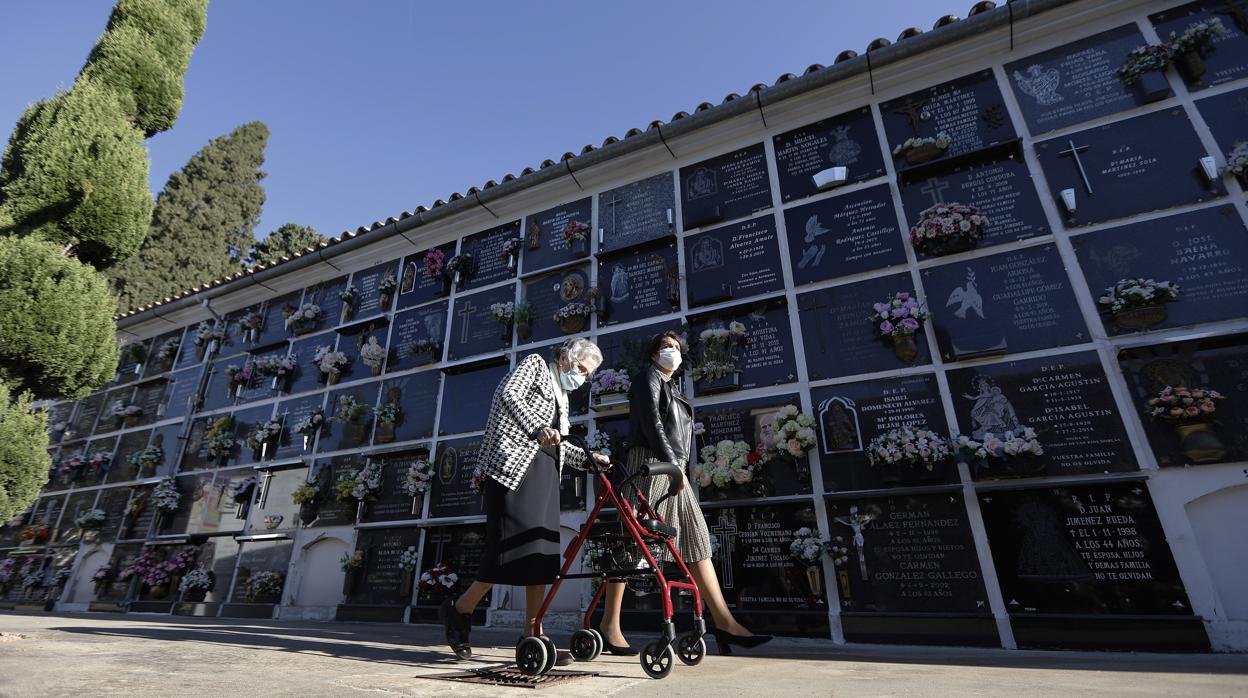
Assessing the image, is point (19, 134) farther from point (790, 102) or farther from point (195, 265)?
point (195, 265)

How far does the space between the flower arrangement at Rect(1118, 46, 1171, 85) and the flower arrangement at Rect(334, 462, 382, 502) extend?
1041cm

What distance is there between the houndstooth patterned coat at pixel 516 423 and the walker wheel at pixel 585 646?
39.1 inches

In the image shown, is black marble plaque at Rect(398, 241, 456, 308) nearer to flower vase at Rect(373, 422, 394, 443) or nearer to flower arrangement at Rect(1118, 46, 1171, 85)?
flower vase at Rect(373, 422, 394, 443)

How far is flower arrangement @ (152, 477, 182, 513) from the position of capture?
10062 millimetres

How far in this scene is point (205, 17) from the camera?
7.96 m

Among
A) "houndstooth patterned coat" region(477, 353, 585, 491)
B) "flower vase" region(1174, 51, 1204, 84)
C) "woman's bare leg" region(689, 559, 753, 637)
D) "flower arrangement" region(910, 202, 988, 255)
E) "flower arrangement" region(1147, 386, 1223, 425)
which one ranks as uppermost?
"flower vase" region(1174, 51, 1204, 84)

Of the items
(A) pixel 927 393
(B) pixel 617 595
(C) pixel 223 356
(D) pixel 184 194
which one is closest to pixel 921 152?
(A) pixel 927 393

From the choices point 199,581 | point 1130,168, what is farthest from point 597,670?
point 199,581

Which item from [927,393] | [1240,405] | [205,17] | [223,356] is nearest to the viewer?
[1240,405]

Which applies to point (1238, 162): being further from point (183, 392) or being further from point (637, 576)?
point (183, 392)

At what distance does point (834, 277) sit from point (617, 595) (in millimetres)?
4409

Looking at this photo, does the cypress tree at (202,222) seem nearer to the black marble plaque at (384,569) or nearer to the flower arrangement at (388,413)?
the flower arrangement at (388,413)

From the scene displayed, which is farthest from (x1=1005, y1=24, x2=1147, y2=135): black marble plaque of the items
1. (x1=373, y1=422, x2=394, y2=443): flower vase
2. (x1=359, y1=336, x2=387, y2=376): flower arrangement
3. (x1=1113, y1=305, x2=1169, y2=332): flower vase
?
(x1=359, y1=336, x2=387, y2=376): flower arrangement

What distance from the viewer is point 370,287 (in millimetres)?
10336
